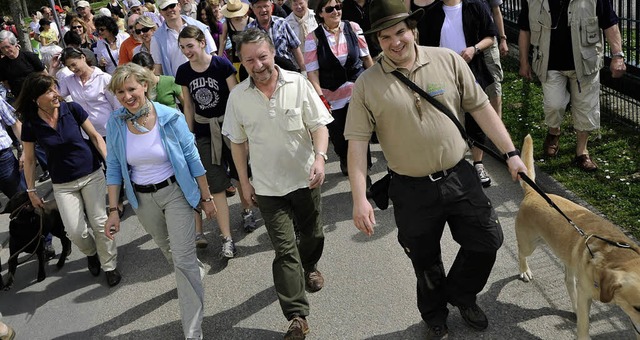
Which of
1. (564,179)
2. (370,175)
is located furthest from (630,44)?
(370,175)

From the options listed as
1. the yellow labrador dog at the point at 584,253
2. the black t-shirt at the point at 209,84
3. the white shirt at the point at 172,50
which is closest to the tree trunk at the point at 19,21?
the white shirt at the point at 172,50

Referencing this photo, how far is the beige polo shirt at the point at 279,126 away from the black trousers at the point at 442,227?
0.87 m

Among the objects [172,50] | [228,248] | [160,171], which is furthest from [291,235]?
[172,50]

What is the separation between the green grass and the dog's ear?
165cm

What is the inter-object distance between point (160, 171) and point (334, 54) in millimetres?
2287

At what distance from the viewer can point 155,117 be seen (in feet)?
14.7

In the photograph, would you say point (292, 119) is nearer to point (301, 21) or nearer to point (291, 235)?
point (291, 235)

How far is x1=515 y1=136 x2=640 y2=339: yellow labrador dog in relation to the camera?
311 centimetres

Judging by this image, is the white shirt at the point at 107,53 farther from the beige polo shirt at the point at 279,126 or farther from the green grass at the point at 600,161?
the green grass at the point at 600,161

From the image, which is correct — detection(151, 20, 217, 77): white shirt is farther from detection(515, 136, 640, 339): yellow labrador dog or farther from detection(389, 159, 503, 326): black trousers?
detection(515, 136, 640, 339): yellow labrador dog

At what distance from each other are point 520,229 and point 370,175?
2832 mm

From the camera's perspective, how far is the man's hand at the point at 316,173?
13.4 feet

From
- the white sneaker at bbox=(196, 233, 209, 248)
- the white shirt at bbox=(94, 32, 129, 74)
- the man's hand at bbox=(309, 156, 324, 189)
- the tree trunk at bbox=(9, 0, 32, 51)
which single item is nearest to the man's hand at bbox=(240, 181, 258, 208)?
the man's hand at bbox=(309, 156, 324, 189)

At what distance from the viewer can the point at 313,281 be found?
15.8 feet
